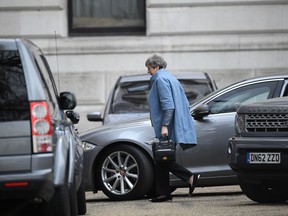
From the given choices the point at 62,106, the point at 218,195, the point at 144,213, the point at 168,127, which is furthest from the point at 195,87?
the point at 62,106

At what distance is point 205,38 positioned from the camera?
21.5m

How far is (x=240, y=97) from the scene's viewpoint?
42.0 ft

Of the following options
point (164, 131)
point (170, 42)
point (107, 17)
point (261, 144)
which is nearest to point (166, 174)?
point (164, 131)

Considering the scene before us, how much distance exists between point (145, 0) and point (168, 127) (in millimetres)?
10425

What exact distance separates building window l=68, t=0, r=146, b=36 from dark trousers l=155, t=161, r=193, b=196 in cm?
1023

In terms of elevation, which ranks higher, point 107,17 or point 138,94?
point 107,17

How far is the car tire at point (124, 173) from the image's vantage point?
12617mm

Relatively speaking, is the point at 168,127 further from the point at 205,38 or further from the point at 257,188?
the point at 205,38

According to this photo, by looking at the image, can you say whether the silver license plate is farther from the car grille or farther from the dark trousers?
the dark trousers

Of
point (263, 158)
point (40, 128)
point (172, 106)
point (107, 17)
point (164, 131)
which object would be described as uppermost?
point (107, 17)

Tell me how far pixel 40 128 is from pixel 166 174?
13.6 ft

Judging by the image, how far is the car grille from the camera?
10.1 m

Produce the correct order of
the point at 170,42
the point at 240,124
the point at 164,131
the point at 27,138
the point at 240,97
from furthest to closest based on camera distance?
the point at 170,42, the point at 240,97, the point at 164,131, the point at 240,124, the point at 27,138

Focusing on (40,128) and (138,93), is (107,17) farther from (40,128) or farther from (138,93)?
(40,128)
